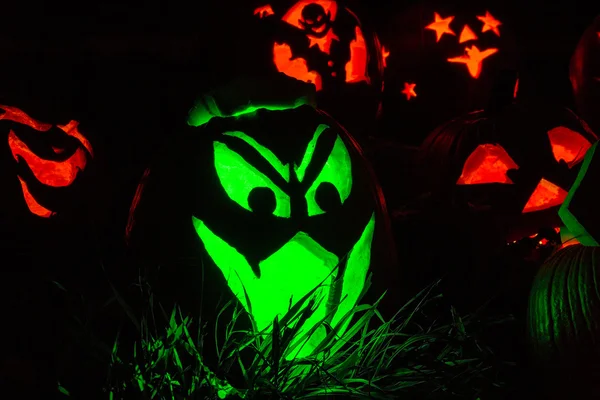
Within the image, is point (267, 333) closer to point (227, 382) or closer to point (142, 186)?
point (227, 382)

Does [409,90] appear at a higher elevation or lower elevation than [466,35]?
lower

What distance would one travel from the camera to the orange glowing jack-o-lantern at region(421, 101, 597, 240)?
3.85 meters

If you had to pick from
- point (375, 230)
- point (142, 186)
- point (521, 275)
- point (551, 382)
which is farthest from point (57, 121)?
point (551, 382)

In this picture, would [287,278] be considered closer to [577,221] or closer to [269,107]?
[269,107]

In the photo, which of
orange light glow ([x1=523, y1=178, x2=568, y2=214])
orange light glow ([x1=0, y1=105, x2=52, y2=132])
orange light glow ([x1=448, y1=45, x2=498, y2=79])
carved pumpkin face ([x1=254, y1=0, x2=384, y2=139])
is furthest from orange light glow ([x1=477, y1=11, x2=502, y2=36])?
orange light glow ([x1=0, y1=105, x2=52, y2=132])

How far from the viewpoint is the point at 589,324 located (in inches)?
86.7

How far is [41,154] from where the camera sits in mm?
3672

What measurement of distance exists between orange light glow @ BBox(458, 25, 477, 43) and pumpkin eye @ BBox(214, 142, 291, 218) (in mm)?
2947

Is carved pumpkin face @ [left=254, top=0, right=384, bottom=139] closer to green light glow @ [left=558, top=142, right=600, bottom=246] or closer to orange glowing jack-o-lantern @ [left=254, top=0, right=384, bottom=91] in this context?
orange glowing jack-o-lantern @ [left=254, top=0, right=384, bottom=91]

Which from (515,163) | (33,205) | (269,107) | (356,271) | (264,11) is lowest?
(515,163)

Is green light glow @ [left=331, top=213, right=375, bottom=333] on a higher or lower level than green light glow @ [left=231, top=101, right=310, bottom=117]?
lower

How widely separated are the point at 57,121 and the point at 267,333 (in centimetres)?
205

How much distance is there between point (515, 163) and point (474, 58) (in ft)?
4.14

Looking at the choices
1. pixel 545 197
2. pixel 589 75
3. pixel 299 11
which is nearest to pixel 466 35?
pixel 589 75
